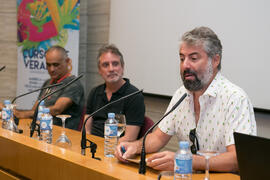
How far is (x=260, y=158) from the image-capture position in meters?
1.25

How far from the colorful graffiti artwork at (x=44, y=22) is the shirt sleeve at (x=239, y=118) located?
2892mm

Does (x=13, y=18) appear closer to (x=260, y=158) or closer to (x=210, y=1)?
(x=210, y=1)

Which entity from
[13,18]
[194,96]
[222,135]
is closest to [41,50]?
[13,18]

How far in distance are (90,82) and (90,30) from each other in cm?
70

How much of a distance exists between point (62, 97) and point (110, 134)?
1.45 metres

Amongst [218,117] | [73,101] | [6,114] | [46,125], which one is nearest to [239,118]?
[218,117]

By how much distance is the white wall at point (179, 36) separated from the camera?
3.26 metres

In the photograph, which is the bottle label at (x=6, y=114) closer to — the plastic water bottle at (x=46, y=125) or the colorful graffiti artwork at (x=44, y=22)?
the plastic water bottle at (x=46, y=125)

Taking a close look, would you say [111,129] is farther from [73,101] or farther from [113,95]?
[73,101]

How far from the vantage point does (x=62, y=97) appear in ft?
11.4

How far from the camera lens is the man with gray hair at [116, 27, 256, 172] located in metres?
2.06

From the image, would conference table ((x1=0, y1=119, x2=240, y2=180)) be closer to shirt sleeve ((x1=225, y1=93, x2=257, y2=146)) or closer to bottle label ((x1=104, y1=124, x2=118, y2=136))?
bottle label ((x1=104, y1=124, x2=118, y2=136))

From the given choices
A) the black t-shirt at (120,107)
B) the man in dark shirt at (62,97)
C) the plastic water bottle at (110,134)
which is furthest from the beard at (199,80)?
the man in dark shirt at (62,97)

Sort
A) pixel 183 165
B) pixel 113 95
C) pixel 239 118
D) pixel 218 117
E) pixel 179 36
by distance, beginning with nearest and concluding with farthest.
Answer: pixel 183 165, pixel 239 118, pixel 218 117, pixel 113 95, pixel 179 36
